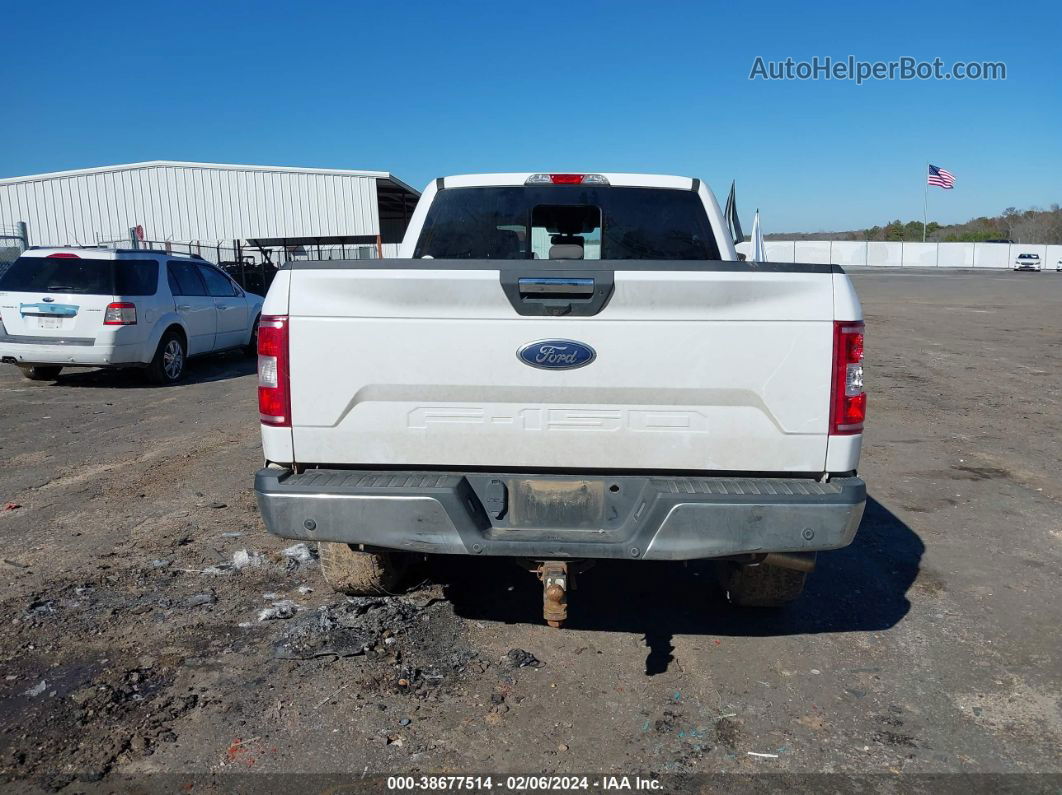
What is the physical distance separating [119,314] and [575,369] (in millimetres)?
9107

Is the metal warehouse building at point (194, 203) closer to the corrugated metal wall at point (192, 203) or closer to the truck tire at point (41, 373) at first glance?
the corrugated metal wall at point (192, 203)

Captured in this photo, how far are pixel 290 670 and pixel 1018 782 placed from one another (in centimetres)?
280

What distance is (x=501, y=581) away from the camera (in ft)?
15.2

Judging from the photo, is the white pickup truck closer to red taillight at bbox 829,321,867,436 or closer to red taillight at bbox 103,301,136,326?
red taillight at bbox 829,321,867,436

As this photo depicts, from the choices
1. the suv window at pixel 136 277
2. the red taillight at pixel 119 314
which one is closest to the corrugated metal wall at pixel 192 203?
the suv window at pixel 136 277

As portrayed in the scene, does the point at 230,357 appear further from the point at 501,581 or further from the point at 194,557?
the point at 501,581

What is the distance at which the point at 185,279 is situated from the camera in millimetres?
11977

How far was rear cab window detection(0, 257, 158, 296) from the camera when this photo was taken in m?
10.5

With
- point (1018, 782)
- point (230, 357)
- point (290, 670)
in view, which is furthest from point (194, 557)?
point (230, 357)

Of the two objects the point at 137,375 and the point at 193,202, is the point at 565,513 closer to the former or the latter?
the point at 137,375

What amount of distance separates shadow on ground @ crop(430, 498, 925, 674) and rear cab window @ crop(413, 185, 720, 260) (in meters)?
1.80

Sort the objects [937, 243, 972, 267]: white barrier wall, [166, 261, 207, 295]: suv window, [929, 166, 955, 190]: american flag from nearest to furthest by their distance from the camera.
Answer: [166, 261, 207, 295]: suv window → [929, 166, 955, 190]: american flag → [937, 243, 972, 267]: white barrier wall

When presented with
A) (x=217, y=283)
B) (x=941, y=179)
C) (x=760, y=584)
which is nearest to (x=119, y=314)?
(x=217, y=283)

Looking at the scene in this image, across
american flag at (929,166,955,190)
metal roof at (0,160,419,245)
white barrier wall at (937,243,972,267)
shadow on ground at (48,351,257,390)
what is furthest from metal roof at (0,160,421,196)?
white barrier wall at (937,243,972,267)
